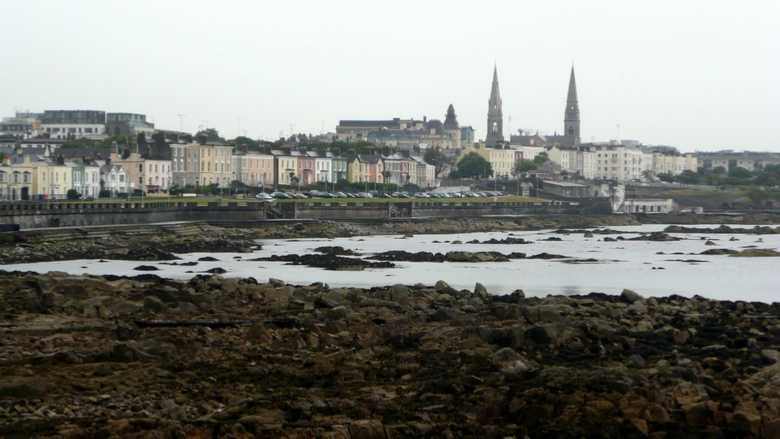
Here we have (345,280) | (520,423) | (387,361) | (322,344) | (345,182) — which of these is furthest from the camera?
(345,182)

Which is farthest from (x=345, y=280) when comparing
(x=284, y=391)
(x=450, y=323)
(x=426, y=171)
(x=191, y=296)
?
(x=426, y=171)

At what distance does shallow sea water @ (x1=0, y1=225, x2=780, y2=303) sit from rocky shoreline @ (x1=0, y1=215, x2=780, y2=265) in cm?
149

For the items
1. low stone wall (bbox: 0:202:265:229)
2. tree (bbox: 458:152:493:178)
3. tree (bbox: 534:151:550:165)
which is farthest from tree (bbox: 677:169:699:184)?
low stone wall (bbox: 0:202:265:229)

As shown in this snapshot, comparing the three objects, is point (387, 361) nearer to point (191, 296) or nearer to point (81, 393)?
point (81, 393)

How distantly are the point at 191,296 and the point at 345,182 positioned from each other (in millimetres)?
81076

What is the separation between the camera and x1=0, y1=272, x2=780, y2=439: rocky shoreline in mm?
13172

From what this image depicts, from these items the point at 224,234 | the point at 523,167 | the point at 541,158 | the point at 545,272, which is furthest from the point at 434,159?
the point at 545,272

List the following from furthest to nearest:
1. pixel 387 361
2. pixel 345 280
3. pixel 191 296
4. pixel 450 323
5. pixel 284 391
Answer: pixel 345 280, pixel 191 296, pixel 450 323, pixel 387 361, pixel 284 391

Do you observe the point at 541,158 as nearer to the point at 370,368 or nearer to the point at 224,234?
the point at 224,234

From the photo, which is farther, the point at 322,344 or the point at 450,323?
the point at 450,323

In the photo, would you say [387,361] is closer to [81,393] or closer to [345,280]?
[81,393]

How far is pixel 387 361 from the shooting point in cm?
1703

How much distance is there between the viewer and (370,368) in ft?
53.9

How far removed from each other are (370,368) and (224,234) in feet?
131
